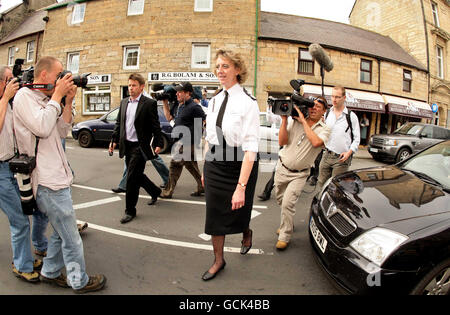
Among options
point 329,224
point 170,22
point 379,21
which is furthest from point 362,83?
point 329,224

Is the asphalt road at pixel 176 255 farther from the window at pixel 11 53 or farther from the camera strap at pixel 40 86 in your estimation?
the window at pixel 11 53

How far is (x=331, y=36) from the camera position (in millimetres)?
16938

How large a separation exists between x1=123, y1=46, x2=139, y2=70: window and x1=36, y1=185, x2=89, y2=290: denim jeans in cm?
1530

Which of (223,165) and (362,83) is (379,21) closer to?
(362,83)

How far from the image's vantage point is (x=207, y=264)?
271 centimetres

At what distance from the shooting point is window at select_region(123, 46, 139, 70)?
15.6 metres

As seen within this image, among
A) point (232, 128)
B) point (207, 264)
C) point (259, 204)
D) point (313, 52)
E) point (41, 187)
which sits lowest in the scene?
point (207, 264)

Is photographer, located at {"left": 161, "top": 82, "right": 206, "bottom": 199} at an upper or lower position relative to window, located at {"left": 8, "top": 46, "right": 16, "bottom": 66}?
lower

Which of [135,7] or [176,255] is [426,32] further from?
[176,255]

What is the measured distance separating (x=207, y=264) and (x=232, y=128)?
1.49 m

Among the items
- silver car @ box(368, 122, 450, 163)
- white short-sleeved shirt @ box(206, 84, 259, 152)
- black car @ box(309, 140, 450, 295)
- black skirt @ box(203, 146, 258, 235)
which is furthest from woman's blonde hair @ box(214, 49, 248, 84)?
silver car @ box(368, 122, 450, 163)

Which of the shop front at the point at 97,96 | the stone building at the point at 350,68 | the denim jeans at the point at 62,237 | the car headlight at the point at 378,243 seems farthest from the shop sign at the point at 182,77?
the car headlight at the point at 378,243

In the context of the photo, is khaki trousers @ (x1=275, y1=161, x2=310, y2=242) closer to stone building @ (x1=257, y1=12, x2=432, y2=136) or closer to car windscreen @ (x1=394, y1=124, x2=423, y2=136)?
car windscreen @ (x1=394, y1=124, x2=423, y2=136)

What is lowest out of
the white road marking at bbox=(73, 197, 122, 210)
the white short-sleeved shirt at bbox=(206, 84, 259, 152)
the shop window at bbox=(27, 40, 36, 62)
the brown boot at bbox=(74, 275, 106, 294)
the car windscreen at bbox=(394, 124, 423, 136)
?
the brown boot at bbox=(74, 275, 106, 294)
